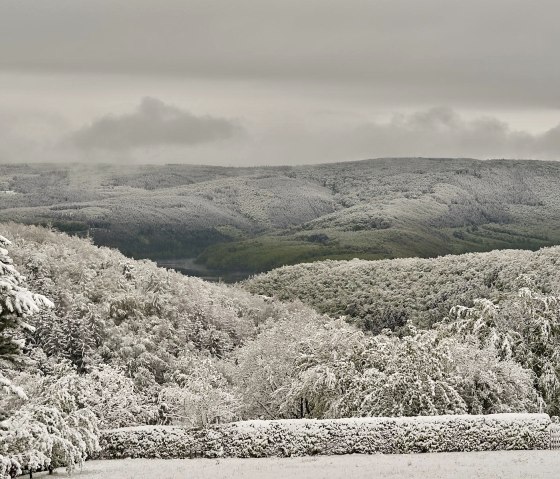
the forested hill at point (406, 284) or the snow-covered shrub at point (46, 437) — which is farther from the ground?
the snow-covered shrub at point (46, 437)

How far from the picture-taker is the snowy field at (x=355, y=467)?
26766mm

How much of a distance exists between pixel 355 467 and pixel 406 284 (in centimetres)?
11910

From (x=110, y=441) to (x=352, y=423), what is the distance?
377 inches

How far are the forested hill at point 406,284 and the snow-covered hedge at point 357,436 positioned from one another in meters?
83.4

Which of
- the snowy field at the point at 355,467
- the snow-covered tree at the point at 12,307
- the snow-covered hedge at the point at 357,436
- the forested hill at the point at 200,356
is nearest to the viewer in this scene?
the snow-covered tree at the point at 12,307

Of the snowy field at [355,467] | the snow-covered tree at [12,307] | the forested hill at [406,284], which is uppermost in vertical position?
the snow-covered tree at [12,307]

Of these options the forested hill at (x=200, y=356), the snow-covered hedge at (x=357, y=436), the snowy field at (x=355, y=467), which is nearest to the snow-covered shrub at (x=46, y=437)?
the forested hill at (x=200, y=356)

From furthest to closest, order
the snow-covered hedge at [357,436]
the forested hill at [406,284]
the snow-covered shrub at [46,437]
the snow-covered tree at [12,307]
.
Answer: the forested hill at [406,284], the snow-covered hedge at [357,436], the snow-covered shrub at [46,437], the snow-covered tree at [12,307]

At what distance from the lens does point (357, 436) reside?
103ft

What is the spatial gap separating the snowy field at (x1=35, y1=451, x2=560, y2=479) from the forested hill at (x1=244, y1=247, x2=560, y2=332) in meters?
85.5

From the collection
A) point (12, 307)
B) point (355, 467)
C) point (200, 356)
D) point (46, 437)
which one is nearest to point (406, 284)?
point (200, 356)

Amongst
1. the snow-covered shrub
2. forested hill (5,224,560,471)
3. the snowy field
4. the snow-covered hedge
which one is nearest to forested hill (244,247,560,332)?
forested hill (5,224,560,471)

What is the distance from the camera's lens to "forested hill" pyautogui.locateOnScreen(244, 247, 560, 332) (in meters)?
130

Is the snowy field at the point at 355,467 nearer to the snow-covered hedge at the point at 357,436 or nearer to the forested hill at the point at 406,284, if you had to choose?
the snow-covered hedge at the point at 357,436
